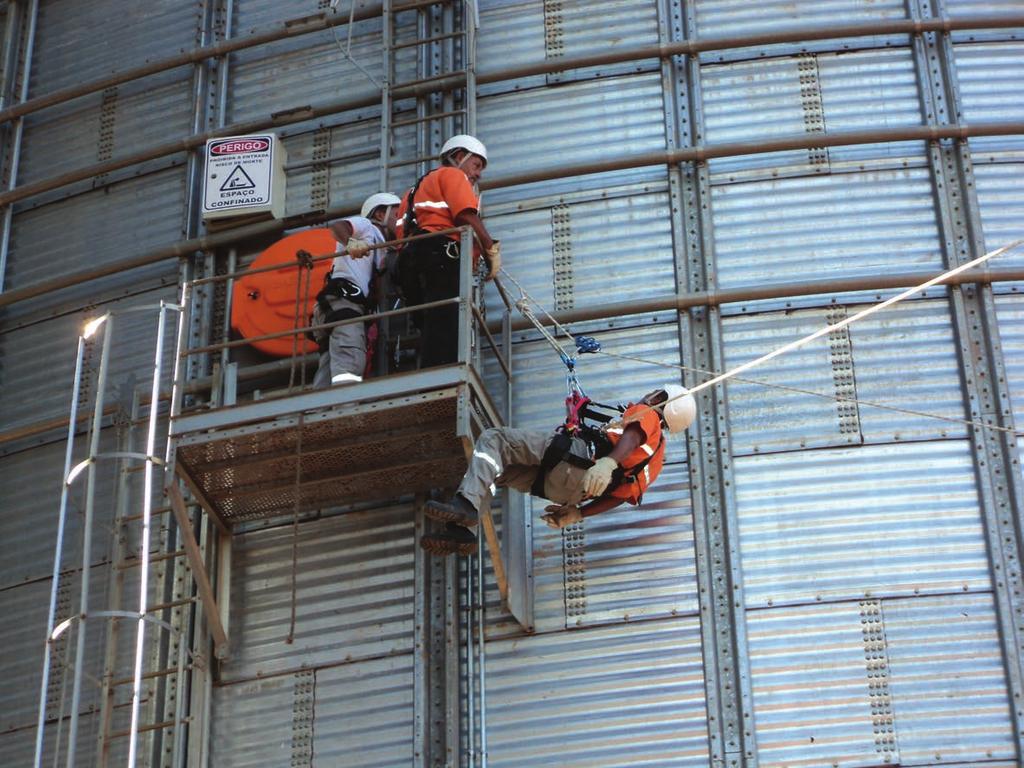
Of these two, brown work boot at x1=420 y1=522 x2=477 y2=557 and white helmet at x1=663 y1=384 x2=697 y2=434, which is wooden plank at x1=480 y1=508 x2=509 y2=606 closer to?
brown work boot at x1=420 y1=522 x2=477 y2=557

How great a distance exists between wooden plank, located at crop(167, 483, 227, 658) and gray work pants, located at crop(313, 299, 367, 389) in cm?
140

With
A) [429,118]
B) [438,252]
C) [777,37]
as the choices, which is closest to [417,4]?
[429,118]

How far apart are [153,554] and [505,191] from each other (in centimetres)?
449

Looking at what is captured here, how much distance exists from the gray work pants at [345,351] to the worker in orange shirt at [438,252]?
0.48 meters

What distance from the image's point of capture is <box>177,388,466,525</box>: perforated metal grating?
12875mm

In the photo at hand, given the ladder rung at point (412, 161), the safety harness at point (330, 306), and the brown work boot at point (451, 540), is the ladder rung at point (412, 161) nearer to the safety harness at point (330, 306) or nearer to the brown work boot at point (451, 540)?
the safety harness at point (330, 306)

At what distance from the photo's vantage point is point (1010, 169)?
14.9m

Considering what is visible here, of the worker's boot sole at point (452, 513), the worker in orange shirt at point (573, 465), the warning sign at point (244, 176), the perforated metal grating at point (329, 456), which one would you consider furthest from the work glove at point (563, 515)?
the warning sign at point (244, 176)

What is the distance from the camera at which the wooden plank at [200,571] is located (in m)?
13.2

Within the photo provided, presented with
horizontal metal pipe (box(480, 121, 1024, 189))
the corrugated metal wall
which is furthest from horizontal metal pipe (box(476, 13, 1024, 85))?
horizontal metal pipe (box(480, 121, 1024, 189))

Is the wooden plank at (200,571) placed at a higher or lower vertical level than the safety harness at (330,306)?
lower

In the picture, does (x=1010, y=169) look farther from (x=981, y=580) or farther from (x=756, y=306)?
(x=981, y=580)

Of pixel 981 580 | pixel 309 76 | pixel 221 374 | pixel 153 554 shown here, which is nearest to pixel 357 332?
pixel 221 374

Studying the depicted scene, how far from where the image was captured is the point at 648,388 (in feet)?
47.1
